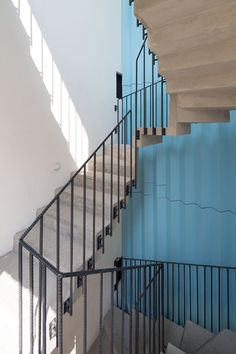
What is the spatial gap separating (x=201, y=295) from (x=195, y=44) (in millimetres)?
3084

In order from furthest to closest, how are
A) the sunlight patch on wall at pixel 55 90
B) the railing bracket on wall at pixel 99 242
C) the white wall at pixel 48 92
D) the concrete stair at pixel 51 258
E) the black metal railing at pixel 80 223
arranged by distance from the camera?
the sunlight patch on wall at pixel 55 90
the white wall at pixel 48 92
the railing bracket on wall at pixel 99 242
the black metal railing at pixel 80 223
the concrete stair at pixel 51 258

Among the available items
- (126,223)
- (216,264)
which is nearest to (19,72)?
(126,223)

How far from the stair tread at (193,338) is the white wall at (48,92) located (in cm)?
217

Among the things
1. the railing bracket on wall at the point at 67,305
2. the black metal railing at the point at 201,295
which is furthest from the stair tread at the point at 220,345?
the railing bracket on wall at the point at 67,305

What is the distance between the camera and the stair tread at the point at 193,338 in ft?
10.0

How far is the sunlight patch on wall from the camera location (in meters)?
2.99

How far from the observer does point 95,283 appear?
3779 millimetres

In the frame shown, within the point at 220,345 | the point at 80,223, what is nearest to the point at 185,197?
the point at 80,223

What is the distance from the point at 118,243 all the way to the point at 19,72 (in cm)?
271

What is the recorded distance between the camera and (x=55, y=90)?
336 centimetres

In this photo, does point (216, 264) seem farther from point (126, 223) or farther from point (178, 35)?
point (178, 35)

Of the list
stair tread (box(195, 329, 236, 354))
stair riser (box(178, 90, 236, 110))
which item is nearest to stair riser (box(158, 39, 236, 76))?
stair riser (box(178, 90, 236, 110))

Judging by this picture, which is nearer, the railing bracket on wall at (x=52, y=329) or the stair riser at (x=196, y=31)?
the stair riser at (x=196, y=31)

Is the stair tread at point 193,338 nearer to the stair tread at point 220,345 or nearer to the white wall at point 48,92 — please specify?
the stair tread at point 220,345
